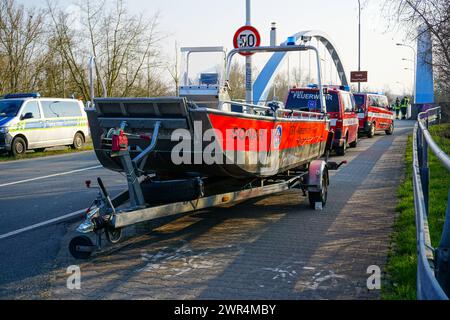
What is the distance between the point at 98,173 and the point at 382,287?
9386mm

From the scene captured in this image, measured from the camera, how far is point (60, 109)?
20.7m

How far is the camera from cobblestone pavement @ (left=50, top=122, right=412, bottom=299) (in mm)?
4855

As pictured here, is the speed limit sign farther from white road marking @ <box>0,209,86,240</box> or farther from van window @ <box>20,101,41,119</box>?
van window @ <box>20,101,41,119</box>

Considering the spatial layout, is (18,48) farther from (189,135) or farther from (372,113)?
(189,135)

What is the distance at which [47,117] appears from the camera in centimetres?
1986

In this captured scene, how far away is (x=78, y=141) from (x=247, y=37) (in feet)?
36.1

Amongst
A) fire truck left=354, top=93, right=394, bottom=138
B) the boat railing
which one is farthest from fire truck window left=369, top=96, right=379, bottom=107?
the boat railing

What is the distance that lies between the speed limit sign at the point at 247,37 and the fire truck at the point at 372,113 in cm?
1162

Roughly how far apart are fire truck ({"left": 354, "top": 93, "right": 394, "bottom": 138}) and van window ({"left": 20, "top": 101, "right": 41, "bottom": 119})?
13.4m

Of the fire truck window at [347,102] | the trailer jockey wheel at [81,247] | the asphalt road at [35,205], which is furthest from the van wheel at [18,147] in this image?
the trailer jockey wheel at [81,247]

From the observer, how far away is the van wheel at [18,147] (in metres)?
18.4

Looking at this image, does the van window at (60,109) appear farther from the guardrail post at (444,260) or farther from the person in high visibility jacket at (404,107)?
the person in high visibility jacket at (404,107)
